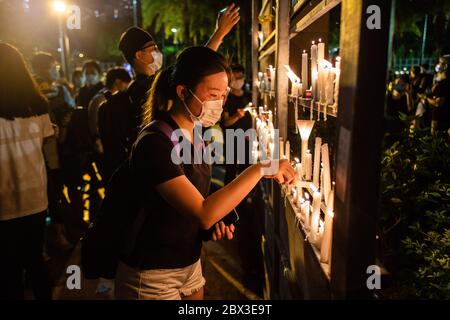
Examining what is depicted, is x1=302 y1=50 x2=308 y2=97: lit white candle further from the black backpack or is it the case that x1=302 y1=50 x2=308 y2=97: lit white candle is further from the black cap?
the black cap

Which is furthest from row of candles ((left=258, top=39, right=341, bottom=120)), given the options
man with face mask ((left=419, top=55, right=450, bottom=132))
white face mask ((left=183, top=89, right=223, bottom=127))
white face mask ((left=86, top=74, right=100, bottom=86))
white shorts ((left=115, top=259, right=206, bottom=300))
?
white face mask ((left=86, top=74, right=100, bottom=86))

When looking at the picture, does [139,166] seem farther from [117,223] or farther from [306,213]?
[306,213]

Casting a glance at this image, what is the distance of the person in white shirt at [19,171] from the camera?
302cm

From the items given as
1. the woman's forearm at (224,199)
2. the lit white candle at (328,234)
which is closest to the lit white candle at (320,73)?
the lit white candle at (328,234)

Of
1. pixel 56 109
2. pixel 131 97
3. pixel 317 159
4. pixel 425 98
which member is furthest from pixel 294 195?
pixel 425 98

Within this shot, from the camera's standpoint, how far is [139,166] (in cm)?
179

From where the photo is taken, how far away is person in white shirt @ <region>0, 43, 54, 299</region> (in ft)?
9.91

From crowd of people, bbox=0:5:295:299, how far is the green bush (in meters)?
1.19

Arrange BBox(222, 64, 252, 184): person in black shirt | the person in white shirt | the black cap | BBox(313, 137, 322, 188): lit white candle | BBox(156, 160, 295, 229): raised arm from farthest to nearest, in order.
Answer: BBox(222, 64, 252, 184): person in black shirt
the black cap
the person in white shirt
BBox(313, 137, 322, 188): lit white candle
BBox(156, 160, 295, 229): raised arm

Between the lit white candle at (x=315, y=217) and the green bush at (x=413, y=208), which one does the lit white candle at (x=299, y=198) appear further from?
the green bush at (x=413, y=208)

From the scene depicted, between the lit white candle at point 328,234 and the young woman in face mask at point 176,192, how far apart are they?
0.23 metres

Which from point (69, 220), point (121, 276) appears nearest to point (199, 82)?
point (121, 276)

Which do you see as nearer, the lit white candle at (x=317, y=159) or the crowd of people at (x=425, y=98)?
the lit white candle at (x=317, y=159)
